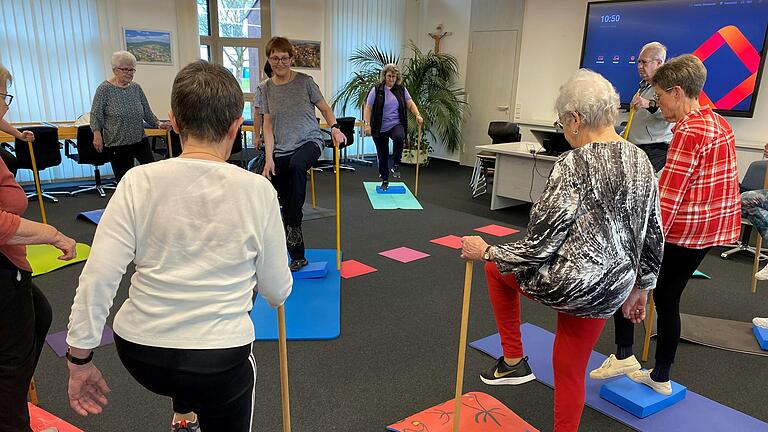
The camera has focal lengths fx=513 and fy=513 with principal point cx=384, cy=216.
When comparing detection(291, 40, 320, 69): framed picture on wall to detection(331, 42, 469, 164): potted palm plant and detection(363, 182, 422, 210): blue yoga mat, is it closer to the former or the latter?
detection(331, 42, 469, 164): potted palm plant

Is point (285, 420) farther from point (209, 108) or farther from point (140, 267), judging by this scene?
point (209, 108)

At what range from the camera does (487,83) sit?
891 centimetres

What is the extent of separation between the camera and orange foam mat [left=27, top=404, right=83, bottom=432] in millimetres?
2029

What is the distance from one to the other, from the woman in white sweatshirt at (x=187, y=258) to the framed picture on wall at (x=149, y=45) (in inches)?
280

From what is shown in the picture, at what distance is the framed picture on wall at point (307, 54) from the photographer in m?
8.81

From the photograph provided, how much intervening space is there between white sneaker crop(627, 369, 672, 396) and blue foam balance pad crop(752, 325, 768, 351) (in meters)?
1.07

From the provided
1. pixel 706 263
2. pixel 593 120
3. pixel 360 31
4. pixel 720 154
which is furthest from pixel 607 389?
pixel 360 31

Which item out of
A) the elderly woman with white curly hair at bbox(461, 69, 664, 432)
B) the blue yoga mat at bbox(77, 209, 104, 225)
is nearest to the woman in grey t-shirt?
the elderly woman with white curly hair at bbox(461, 69, 664, 432)

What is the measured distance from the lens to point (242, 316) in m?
1.27

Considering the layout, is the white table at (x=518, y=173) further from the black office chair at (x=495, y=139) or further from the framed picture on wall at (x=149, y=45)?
the framed picture on wall at (x=149, y=45)

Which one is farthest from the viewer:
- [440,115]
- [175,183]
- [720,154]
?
[440,115]

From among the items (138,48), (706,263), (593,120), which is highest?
(138,48)

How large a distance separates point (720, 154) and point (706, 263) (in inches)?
121

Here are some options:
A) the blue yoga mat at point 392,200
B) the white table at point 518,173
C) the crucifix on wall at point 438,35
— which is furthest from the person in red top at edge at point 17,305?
the crucifix on wall at point 438,35
